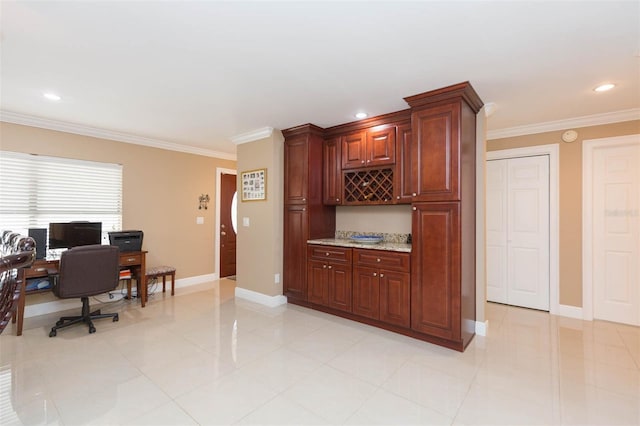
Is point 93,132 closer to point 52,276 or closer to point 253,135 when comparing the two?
point 52,276

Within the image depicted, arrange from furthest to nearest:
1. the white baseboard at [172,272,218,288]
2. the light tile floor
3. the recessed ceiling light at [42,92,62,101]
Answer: the white baseboard at [172,272,218,288]
the recessed ceiling light at [42,92,62,101]
the light tile floor

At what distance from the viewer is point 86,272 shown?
317cm

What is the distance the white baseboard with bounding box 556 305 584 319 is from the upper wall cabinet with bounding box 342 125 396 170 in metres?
2.82

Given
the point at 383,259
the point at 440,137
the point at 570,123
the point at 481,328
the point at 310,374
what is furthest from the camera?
the point at 570,123

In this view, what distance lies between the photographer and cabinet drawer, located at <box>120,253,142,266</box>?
386 centimetres

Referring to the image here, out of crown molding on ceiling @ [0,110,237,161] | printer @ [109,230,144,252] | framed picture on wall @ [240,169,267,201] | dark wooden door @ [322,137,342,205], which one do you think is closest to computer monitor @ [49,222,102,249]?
printer @ [109,230,144,252]

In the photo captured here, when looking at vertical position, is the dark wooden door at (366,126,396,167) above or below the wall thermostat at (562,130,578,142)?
below

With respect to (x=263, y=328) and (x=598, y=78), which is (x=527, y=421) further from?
(x=598, y=78)

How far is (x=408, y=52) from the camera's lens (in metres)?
2.15

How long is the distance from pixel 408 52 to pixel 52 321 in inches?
184

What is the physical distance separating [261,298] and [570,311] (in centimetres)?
396

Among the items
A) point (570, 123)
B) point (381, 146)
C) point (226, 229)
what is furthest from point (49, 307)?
point (570, 123)

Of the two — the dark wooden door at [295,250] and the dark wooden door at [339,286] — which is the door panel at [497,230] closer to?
the dark wooden door at [339,286]

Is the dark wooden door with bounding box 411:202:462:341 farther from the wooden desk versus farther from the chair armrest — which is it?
the chair armrest
